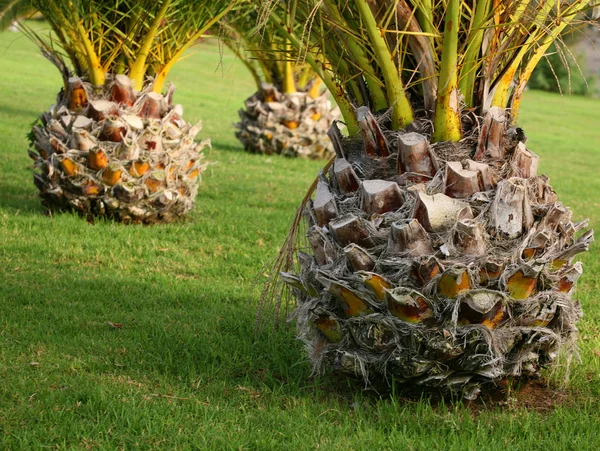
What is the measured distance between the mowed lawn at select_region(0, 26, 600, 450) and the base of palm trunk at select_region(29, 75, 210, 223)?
0.23m

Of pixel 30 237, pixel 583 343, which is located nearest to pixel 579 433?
pixel 583 343

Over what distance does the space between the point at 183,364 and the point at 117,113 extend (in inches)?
135

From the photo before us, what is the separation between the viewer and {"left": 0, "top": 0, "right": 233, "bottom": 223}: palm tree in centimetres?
663

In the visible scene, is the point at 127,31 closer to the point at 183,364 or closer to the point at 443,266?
the point at 183,364

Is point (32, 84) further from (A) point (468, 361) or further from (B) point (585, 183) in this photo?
(A) point (468, 361)

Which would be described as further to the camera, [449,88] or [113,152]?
[113,152]

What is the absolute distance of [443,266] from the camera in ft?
10.2

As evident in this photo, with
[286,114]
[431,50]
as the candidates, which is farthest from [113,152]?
[286,114]

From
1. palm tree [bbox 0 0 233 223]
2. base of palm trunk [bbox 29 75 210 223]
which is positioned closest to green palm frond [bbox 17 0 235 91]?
palm tree [bbox 0 0 233 223]

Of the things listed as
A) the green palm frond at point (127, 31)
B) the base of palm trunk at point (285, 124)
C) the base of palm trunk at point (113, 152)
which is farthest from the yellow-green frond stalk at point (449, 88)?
the base of palm trunk at point (285, 124)

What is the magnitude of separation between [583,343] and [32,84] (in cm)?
1849

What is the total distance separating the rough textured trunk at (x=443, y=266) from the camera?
3.12 m

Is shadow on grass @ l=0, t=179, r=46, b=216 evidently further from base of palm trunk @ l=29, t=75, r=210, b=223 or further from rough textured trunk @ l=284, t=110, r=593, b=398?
rough textured trunk @ l=284, t=110, r=593, b=398

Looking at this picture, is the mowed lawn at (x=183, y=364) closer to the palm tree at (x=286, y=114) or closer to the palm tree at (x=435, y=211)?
the palm tree at (x=435, y=211)
